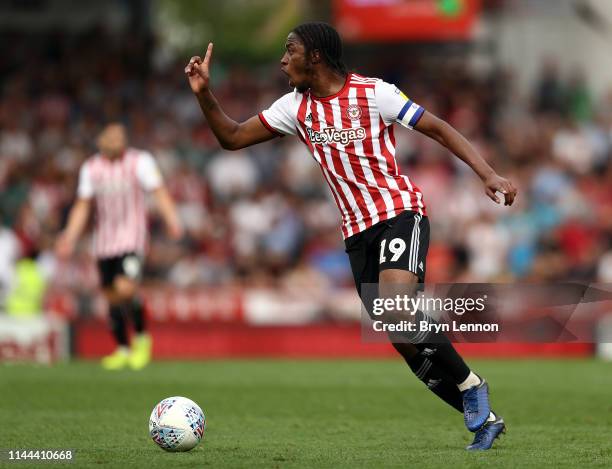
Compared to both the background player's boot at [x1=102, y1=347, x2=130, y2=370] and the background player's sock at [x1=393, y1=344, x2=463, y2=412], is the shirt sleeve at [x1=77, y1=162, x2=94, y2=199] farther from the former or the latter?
the background player's sock at [x1=393, y1=344, x2=463, y2=412]

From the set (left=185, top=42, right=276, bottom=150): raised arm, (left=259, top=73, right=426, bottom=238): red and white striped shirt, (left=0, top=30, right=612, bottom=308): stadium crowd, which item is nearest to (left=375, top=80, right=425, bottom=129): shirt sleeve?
(left=259, top=73, right=426, bottom=238): red and white striped shirt

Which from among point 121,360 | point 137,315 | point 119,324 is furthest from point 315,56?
point 121,360

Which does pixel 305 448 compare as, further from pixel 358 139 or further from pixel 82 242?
pixel 82 242

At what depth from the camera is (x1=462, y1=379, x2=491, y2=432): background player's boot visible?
7.05 m

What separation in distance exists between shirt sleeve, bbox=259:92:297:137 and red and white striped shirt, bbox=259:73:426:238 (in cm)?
13

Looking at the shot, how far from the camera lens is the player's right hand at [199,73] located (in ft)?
24.0

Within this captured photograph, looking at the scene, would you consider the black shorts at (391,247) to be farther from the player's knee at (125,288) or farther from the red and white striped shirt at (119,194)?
the player's knee at (125,288)

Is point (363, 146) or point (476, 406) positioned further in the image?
point (363, 146)

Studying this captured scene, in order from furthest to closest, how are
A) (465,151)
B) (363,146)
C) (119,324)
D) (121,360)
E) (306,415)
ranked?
1. (121,360)
2. (119,324)
3. (306,415)
4. (363,146)
5. (465,151)

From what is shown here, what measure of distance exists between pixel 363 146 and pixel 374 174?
0.18m

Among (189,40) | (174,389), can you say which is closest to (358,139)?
(174,389)

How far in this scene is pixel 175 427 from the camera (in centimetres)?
704

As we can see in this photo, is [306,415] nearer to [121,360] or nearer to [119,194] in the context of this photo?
[119,194]

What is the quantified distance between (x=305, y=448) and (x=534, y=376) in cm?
625
